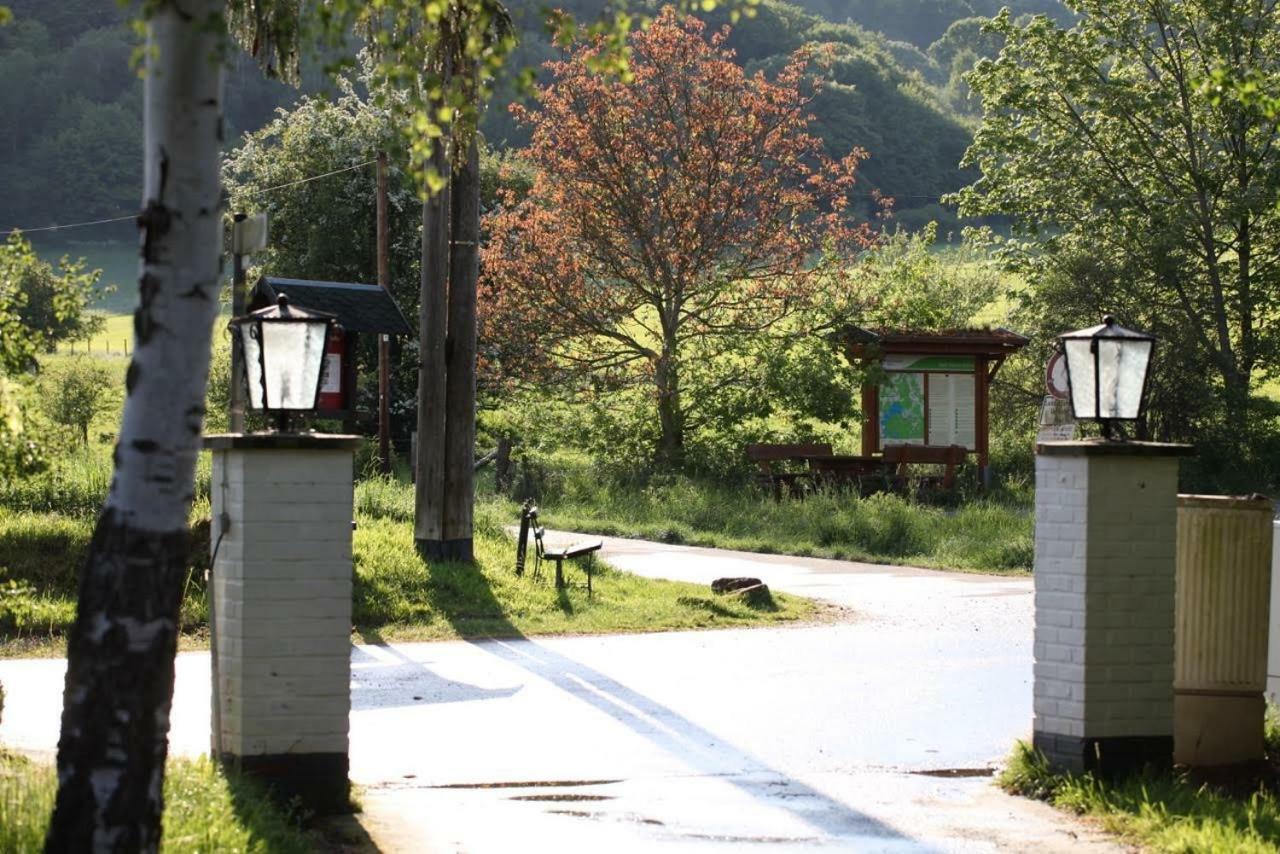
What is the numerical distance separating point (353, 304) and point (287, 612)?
46.2ft

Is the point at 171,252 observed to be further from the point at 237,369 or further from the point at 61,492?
the point at 61,492

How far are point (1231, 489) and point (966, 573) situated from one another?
38.9ft

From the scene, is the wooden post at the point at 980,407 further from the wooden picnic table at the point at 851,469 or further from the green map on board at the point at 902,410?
the wooden picnic table at the point at 851,469

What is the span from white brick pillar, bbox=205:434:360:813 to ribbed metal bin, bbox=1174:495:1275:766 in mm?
4531

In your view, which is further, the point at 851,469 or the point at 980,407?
the point at 980,407

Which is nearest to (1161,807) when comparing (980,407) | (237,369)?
(237,369)

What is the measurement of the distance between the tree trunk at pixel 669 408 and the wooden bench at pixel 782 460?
8.44ft

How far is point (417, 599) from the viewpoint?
635 inches

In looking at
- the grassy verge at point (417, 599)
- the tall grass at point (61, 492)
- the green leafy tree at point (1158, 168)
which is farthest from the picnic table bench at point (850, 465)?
the tall grass at point (61, 492)

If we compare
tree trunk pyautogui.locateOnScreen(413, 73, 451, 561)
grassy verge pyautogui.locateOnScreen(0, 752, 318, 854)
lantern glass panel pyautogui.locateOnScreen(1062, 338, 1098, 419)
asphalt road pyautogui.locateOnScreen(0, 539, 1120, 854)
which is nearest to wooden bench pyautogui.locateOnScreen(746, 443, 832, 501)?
tree trunk pyautogui.locateOnScreen(413, 73, 451, 561)

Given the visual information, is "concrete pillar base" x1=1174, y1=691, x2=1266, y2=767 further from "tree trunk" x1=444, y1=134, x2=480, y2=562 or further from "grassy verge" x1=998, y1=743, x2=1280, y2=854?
"tree trunk" x1=444, y1=134, x2=480, y2=562

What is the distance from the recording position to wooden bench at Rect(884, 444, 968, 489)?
28.7 m

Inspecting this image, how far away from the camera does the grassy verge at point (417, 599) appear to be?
48.8 feet

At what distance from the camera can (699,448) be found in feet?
107
